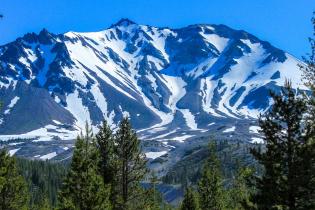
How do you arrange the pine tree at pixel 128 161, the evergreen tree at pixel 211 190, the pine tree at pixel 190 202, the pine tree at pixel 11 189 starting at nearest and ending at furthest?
the pine tree at pixel 128 161
the pine tree at pixel 11 189
the evergreen tree at pixel 211 190
the pine tree at pixel 190 202

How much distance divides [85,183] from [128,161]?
565cm

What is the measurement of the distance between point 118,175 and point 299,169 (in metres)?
19.4

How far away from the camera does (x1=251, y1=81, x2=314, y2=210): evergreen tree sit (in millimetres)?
24844

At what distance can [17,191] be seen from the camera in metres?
47.5

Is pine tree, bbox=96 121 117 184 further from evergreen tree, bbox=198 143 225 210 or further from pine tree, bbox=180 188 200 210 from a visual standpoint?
pine tree, bbox=180 188 200 210

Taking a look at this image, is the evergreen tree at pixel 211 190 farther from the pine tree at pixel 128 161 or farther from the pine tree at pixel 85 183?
the pine tree at pixel 85 183

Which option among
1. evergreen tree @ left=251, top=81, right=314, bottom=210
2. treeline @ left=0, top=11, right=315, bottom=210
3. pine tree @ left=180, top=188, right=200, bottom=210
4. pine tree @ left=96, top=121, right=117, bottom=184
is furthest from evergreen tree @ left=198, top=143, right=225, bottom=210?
evergreen tree @ left=251, top=81, right=314, bottom=210

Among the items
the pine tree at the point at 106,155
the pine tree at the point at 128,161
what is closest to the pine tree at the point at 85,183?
the pine tree at the point at 106,155

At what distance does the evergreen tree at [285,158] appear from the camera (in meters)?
24.8

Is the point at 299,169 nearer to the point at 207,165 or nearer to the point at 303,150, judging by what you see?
the point at 303,150

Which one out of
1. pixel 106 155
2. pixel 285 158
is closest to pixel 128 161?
pixel 106 155

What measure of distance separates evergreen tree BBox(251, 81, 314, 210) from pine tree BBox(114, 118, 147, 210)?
15890mm

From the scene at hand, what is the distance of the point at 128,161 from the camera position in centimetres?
4128

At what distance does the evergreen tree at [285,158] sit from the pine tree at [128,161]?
52.1 feet
